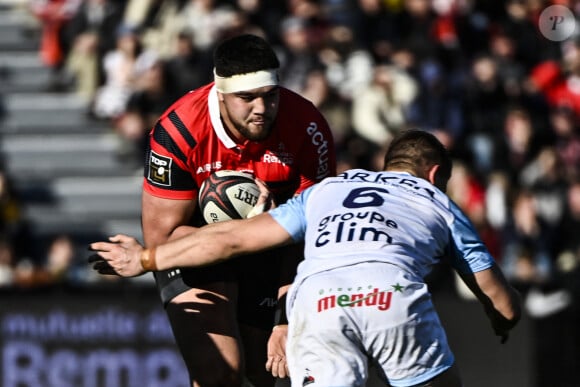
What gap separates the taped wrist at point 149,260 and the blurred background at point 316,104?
17.0ft

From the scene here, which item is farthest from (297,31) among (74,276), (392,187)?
(392,187)

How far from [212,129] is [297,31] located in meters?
7.94

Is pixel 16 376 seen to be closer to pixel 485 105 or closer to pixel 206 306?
pixel 206 306

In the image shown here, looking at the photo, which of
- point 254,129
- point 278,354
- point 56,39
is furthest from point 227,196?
point 56,39

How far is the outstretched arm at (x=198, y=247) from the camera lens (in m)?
5.94

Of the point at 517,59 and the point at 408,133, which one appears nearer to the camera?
the point at 408,133

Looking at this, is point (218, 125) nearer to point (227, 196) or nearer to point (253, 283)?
point (227, 196)

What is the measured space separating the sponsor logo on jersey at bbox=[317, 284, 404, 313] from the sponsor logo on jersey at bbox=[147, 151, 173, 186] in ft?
4.86

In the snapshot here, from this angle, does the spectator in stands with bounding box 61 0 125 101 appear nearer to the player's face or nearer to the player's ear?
the player's face

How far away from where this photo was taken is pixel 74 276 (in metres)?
13.1

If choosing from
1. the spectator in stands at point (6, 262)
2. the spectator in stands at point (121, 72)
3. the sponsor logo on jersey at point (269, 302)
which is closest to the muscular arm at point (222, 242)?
the sponsor logo on jersey at point (269, 302)

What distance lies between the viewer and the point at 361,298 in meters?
5.67

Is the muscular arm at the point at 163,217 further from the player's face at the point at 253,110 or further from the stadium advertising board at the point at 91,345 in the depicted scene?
the stadium advertising board at the point at 91,345

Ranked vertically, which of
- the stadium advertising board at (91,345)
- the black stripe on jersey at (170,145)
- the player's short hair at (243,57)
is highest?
the player's short hair at (243,57)
